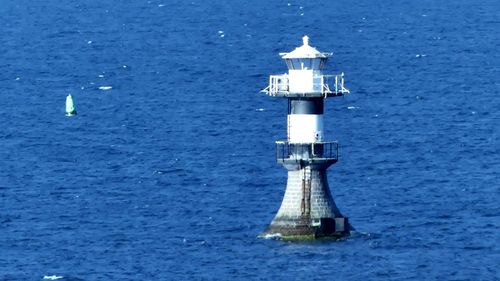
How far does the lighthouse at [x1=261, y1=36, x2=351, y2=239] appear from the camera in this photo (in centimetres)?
10200

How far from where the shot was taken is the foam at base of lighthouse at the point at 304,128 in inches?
4026

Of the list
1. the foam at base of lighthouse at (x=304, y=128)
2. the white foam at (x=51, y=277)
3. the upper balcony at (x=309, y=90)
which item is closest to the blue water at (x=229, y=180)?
the white foam at (x=51, y=277)

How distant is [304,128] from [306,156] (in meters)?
1.27

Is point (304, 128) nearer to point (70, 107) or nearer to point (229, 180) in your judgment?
point (229, 180)

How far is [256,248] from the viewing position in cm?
10275

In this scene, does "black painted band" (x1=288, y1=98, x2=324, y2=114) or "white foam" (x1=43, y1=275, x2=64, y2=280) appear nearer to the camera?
"white foam" (x1=43, y1=275, x2=64, y2=280)

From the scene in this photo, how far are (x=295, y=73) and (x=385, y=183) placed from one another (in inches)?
921

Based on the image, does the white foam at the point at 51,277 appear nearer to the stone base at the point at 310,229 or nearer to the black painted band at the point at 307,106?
the stone base at the point at 310,229

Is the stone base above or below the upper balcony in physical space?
below

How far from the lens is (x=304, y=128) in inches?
4026

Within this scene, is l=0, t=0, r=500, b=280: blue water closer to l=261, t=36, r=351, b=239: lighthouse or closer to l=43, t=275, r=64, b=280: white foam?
l=43, t=275, r=64, b=280: white foam

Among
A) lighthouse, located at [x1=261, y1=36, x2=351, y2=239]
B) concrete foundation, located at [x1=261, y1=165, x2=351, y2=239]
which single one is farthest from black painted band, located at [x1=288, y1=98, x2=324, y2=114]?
concrete foundation, located at [x1=261, y1=165, x2=351, y2=239]

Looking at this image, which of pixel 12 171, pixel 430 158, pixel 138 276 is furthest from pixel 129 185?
pixel 138 276

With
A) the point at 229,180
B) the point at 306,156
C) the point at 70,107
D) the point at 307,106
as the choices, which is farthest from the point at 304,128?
the point at 70,107
